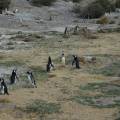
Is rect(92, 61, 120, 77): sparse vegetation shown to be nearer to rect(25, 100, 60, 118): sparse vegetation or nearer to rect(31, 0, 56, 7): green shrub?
rect(25, 100, 60, 118): sparse vegetation

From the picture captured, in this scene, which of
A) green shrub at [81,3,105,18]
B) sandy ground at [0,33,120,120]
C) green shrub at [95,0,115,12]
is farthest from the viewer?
green shrub at [95,0,115,12]

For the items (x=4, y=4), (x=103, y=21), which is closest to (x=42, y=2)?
(x=4, y=4)

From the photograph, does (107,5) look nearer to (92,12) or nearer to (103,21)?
(92,12)

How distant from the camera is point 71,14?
81250 mm

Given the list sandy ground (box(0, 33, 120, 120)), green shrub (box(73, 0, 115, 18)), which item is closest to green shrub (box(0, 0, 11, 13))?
green shrub (box(73, 0, 115, 18))

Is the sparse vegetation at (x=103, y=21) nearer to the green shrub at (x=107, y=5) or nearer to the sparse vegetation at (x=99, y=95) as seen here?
the green shrub at (x=107, y=5)

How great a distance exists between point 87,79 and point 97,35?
2552 centimetres

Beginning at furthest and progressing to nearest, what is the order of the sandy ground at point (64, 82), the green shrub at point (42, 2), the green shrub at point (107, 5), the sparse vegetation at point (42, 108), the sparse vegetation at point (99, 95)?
the green shrub at point (42, 2), the green shrub at point (107, 5), the sparse vegetation at point (99, 95), the sparse vegetation at point (42, 108), the sandy ground at point (64, 82)

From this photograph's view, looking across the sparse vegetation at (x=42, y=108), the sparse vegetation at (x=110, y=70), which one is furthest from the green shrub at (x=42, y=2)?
the sparse vegetation at (x=42, y=108)

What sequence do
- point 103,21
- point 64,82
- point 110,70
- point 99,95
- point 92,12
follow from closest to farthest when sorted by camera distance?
point 99,95 < point 64,82 < point 110,70 < point 103,21 < point 92,12

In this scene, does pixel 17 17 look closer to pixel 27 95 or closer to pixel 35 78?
pixel 35 78

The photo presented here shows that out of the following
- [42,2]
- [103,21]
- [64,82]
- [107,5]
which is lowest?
[64,82]

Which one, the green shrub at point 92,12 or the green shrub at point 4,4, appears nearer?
the green shrub at point 4,4

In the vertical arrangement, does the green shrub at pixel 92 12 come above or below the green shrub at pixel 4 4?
below
